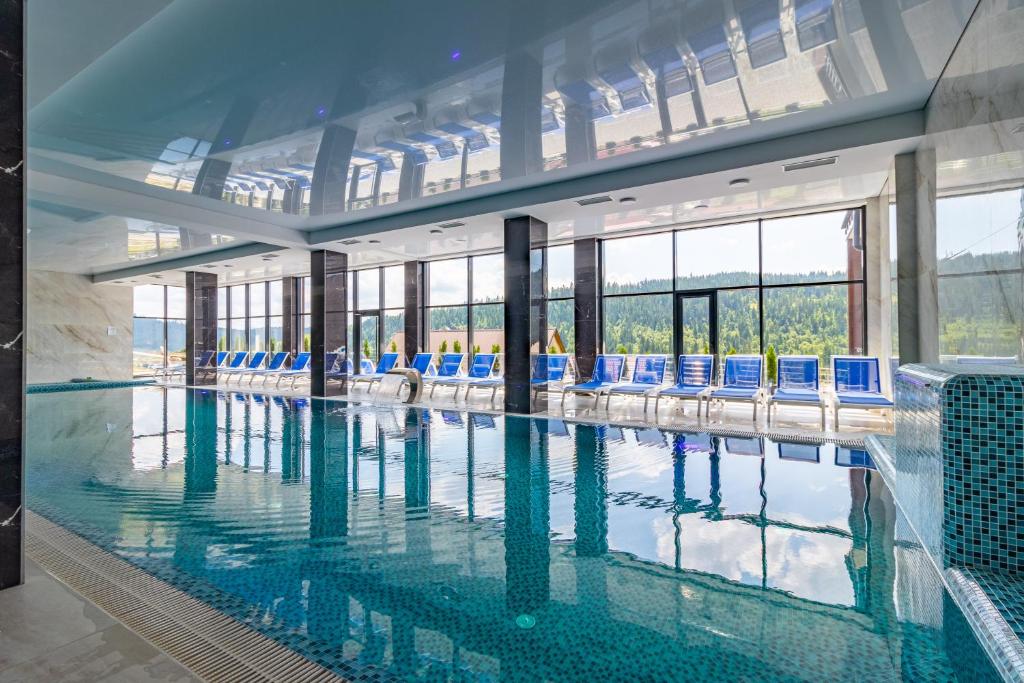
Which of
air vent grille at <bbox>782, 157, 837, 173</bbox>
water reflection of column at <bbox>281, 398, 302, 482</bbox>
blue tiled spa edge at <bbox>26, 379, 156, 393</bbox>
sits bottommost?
water reflection of column at <bbox>281, 398, 302, 482</bbox>

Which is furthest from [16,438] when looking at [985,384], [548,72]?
[985,384]

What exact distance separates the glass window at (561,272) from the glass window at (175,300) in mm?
14417

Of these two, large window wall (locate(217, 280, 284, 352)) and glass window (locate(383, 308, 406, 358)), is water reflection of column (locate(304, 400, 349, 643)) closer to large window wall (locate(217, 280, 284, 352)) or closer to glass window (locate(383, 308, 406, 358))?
glass window (locate(383, 308, 406, 358))

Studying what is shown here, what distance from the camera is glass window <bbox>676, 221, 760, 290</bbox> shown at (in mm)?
9836

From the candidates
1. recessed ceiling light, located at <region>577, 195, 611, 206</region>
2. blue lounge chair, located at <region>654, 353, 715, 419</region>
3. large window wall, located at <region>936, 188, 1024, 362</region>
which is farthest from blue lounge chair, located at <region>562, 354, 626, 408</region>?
large window wall, located at <region>936, 188, 1024, 362</region>

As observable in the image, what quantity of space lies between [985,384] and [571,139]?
14.4 ft

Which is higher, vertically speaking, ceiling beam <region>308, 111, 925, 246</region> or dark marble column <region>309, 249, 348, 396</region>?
ceiling beam <region>308, 111, 925, 246</region>

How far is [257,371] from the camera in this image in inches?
544

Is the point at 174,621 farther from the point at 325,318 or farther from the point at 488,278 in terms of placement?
the point at 488,278

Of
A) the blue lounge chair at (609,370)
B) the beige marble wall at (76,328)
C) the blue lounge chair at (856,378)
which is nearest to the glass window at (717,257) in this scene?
the blue lounge chair at (609,370)

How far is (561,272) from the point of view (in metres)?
12.0

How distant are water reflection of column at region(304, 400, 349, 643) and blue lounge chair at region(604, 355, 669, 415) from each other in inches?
164

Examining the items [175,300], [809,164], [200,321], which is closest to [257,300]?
[200,321]

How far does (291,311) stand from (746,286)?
43.1 feet
